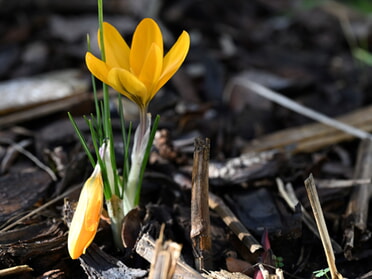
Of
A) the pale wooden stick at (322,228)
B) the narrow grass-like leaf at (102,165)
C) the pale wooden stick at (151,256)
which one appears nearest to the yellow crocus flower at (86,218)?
the narrow grass-like leaf at (102,165)

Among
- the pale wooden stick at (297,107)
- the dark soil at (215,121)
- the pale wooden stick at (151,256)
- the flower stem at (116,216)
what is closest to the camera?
the pale wooden stick at (151,256)

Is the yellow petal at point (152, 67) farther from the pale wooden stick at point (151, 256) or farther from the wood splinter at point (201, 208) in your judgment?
the pale wooden stick at point (151, 256)

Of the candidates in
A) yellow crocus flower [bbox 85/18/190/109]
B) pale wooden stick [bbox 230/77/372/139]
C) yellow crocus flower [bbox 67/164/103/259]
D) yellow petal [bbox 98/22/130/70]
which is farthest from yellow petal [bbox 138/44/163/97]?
pale wooden stick [bbox 230/77/372/139]

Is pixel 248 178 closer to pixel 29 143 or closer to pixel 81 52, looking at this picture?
pixel 29 143

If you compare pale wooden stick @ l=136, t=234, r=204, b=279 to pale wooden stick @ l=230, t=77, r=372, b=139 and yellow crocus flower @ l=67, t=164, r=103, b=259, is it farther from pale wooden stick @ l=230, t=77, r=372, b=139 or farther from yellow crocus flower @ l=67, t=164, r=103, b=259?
pale wooden stick @ l=230, t=77, r=372, b=139

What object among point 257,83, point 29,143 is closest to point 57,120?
point 29,143

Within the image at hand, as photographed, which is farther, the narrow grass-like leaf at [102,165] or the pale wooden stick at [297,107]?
the pale wooden stick at [297,107]
